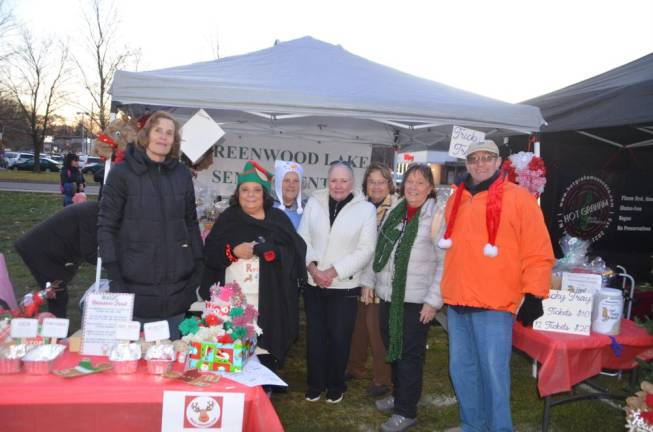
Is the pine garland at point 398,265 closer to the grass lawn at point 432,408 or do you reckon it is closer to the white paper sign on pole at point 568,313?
the grass lawn at point 432,408

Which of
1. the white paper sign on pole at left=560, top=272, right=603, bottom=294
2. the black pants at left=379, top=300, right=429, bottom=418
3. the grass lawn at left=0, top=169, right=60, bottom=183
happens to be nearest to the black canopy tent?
the white paper sign on pole at left=560, top=272, right=603, bottom=294

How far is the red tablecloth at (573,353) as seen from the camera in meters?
2.88

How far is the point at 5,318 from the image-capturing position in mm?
2346

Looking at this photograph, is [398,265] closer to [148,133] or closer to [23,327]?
[148,133]

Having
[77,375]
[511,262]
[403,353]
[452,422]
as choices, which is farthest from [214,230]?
[452,422]

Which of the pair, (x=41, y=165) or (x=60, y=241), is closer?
(x=60, y=241)

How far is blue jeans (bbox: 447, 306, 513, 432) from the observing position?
2676 millimetres

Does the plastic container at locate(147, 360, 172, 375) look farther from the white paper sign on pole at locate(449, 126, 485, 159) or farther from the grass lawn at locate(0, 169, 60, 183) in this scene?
the grass lawn at locate(0, 169, 60, 183)

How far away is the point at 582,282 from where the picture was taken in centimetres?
316

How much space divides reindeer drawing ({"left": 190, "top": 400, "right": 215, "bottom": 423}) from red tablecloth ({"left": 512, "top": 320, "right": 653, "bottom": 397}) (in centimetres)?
191

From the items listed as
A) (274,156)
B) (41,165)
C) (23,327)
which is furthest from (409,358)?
(41,165)

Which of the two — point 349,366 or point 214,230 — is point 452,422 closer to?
point 349,366

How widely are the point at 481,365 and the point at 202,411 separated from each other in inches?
61.3

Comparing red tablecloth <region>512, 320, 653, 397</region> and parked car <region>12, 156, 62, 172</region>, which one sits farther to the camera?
parked car <region>12, 156, 62, 172</region>
